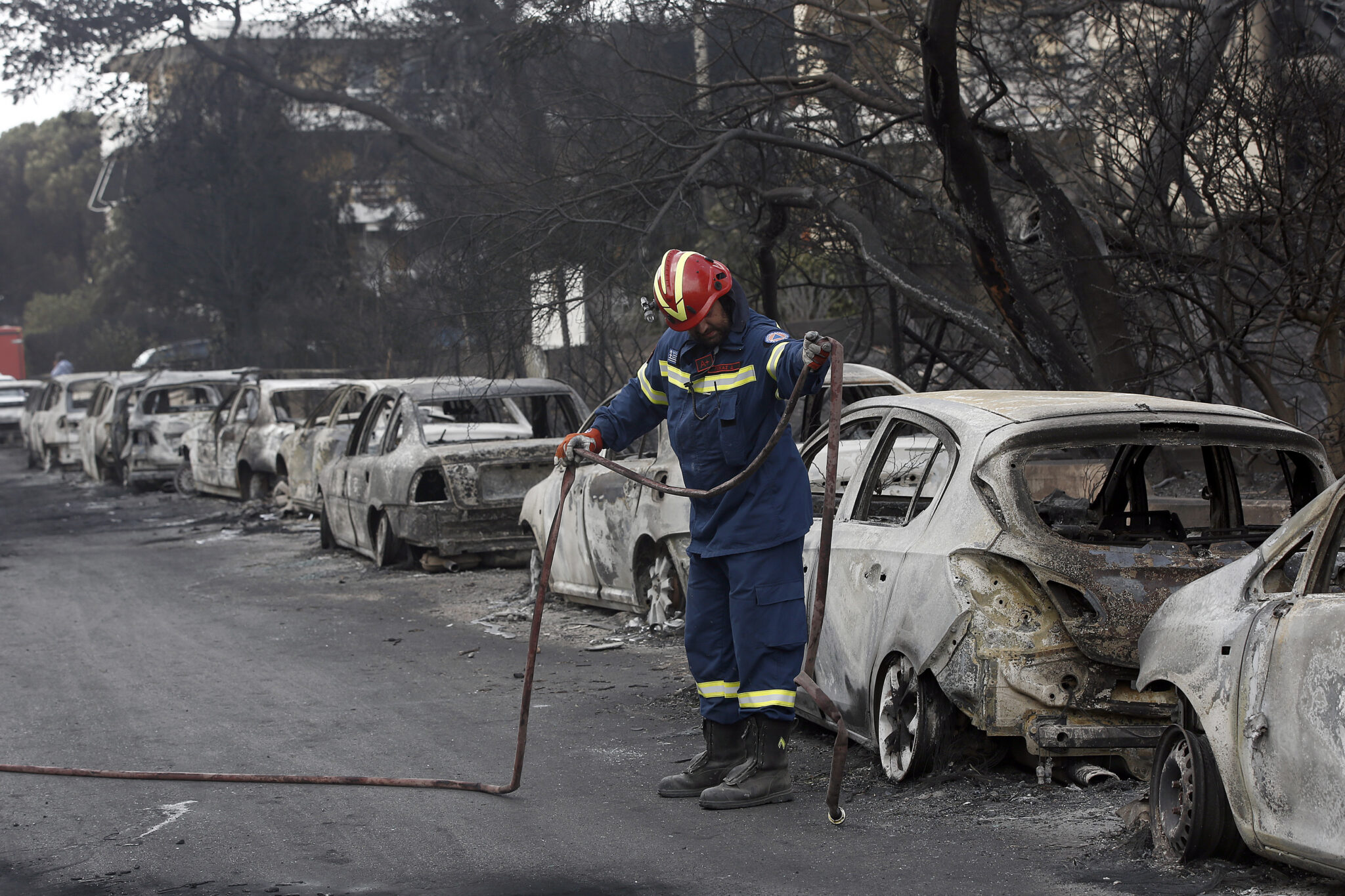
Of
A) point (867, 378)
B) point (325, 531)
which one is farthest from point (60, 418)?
point (867, 378)

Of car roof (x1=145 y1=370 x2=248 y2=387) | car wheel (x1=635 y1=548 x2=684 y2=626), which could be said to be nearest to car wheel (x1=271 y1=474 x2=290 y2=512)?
car roof (x1=145 y1=370 x2=248 y2=387)

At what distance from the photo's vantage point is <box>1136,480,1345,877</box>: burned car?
138 inches

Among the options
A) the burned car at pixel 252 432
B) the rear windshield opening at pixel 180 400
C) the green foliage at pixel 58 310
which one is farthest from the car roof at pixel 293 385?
the green foliage at pixel 58 310

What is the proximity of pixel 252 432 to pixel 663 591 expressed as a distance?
10.6m

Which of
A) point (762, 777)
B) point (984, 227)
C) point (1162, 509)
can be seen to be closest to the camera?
point (762, 777)

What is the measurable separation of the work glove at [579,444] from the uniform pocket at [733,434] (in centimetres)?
70

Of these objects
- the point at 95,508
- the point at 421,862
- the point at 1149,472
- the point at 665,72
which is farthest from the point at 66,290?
the point at 421,862

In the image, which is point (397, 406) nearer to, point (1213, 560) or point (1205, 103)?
point (1205, 103)

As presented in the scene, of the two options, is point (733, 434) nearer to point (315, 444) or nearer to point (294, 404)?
point (315, 444)

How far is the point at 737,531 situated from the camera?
527 centimetres

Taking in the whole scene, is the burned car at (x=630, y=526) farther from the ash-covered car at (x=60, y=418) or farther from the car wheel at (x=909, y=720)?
the ash-covered car at (x=60, y=418)

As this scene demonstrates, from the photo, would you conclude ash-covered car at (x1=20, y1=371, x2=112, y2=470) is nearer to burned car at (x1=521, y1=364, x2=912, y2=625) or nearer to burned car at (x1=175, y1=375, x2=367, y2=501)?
Result: burned car at (x1=175, y1=375, x2=367, y2=501)

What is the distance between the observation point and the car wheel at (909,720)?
5.05 m

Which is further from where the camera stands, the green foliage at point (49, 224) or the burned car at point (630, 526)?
the green foliage at point (49, 224)
